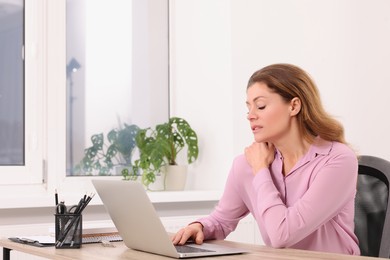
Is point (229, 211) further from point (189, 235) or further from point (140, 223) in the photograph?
point (140, 223)

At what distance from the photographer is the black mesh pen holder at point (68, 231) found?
6.59ft

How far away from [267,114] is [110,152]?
1.97m

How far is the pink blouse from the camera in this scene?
2006 mm

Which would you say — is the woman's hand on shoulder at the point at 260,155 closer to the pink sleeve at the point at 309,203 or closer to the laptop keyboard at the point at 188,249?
the pink sleeve at the point at 309,203

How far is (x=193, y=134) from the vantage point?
A: 404cm

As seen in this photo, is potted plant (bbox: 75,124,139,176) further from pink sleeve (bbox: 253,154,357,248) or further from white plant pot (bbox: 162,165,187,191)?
pink sleeve (bbox: 253,154,357,248)

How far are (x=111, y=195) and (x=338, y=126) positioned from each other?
2.63 ft

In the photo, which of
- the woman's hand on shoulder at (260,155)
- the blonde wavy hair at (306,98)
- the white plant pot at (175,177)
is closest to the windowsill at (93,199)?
the white plant pot at (175,177)

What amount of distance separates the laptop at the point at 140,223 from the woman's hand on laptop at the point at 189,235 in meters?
0.05

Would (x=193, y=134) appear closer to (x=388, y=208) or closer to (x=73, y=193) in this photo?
(x=73, y=193)

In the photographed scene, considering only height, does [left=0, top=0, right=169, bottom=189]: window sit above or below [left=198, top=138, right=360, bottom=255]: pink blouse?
above

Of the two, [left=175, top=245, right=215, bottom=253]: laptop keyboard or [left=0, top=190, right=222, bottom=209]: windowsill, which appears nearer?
[left=175, top=245, right=215, bottom=253]: laptop keyboard

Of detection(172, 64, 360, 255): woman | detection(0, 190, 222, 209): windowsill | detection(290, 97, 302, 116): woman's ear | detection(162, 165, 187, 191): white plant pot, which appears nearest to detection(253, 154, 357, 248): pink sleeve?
detection(172, 64, 360, 255): woman

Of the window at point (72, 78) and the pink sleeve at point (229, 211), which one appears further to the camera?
the window at point (72, 78)
